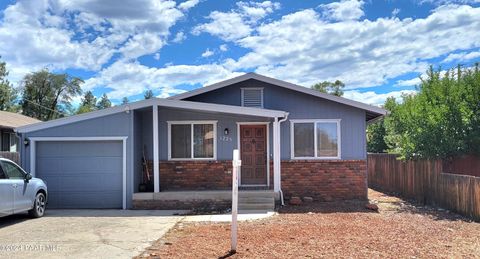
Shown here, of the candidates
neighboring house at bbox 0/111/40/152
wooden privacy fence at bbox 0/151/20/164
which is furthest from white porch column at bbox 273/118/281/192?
neighboring house at bbox 0/111/40/152

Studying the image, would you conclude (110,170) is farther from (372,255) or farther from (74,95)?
(74,95)

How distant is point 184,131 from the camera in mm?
14523

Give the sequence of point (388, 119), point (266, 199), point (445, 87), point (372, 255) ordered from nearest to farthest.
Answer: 1. point (372, 255)
2. point (266, 199)
3. point (445, 87)
4. point (388, 119)

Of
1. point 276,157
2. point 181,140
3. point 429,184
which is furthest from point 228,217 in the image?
point 429,184

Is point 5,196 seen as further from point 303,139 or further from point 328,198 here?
point 328,198

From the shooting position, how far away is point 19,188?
33.3 feet

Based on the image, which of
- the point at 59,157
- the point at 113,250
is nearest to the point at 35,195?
the point at 59,157

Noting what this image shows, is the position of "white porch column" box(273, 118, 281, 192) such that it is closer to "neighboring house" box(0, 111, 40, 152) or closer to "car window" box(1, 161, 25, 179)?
"car window" box(1, 161, 25, 179)

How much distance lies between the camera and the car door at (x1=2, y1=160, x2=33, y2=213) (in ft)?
32.7

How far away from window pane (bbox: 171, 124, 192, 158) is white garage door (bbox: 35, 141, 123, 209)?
2002 millimetres

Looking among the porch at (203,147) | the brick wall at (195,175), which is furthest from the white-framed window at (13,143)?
the brick wall at (195,175)

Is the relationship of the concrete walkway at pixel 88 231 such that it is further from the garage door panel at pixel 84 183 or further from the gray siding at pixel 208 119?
the gray siding at pixel 208 119

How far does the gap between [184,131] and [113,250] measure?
7229 millimetres

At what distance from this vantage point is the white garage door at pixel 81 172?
42.9 ft
